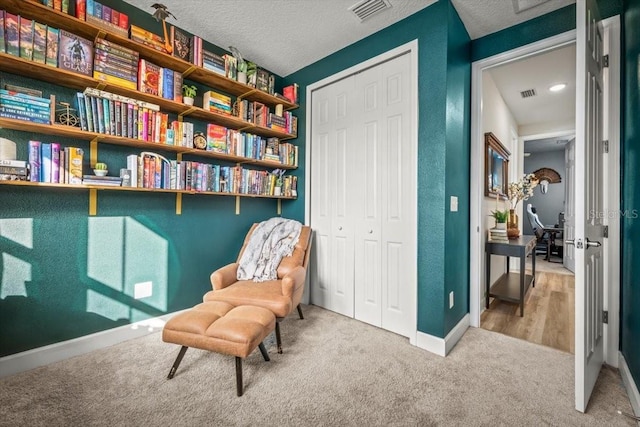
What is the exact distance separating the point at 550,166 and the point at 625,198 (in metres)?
7.39

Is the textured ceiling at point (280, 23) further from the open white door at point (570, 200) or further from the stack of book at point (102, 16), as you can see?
the open white door at point (570, 200)

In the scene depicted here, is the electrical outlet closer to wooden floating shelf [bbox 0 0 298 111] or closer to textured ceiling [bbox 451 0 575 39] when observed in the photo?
wooden floating shelf [bbox 0 0 298 111]

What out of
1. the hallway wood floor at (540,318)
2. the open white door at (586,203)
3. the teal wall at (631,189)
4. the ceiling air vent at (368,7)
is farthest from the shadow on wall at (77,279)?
the teal wall at (631,189)

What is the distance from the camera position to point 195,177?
2289 millimetres

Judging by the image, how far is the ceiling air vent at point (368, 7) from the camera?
6.58 ft

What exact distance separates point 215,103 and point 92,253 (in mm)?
1534

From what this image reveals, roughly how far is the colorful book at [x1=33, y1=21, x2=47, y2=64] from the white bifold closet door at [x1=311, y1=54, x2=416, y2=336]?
6.86 feet

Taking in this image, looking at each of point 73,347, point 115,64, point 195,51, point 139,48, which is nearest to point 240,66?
point 195,51

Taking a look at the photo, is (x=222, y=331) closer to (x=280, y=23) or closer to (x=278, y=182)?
(x=278, y=182)

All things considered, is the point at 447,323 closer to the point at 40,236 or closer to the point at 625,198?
the point at 625,198

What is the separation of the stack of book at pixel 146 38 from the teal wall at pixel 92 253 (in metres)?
0.35

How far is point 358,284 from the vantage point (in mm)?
2570

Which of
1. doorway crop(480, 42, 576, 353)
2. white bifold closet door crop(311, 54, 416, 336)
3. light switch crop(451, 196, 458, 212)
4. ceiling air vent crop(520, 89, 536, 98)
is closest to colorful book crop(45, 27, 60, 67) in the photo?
white bifold closet door crop(311, 54, 416, 336)

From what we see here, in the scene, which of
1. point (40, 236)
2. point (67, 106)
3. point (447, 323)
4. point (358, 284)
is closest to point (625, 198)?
point (447, 323)
